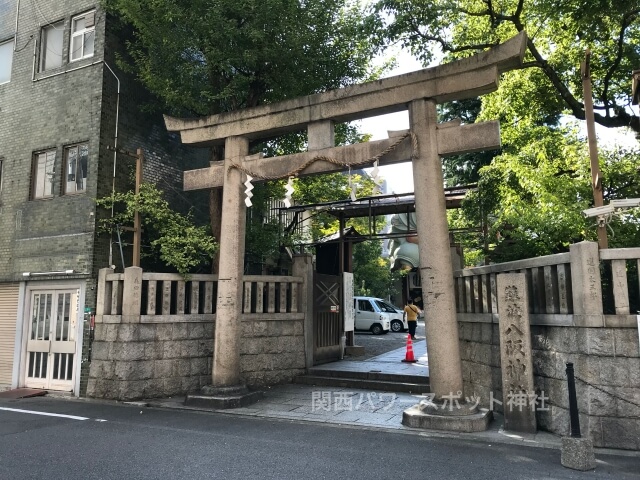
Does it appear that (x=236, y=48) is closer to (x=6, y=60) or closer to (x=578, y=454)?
(x=6, y=60)

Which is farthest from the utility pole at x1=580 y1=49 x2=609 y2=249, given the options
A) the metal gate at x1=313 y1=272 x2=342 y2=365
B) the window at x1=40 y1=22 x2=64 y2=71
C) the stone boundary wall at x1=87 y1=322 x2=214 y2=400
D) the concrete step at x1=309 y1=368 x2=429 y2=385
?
the window at x1=40 y1=22 x2=64 y2=71

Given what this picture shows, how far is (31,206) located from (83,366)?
4.54 m

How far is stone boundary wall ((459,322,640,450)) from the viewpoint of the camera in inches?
247

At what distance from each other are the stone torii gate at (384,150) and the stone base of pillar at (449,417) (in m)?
0.25

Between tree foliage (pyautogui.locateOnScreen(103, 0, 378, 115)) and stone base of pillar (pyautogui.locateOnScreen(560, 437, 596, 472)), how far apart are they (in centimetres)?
934

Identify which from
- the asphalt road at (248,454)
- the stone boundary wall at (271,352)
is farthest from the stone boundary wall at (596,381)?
the stone boundary wall at (271,352)

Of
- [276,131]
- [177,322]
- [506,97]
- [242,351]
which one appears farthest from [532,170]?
[177,322]

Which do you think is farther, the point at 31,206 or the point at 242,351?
the point at 31,206

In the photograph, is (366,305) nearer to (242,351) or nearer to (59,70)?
(242,351)

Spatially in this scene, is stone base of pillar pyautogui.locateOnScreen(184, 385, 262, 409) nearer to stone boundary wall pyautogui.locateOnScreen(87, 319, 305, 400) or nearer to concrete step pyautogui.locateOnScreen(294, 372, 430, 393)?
stone boundary wall pyautogui.locateOnScreen(87, 319, 305, 400)

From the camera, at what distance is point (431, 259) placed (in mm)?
7934

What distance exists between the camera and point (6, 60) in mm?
14258

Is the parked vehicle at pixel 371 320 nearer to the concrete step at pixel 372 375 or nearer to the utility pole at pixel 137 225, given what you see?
the concrete step at pixel 372 375

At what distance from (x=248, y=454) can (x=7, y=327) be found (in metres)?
9.42
